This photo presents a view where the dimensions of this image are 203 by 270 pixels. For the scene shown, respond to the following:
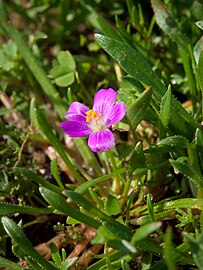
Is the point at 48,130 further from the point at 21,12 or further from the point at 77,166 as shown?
the point at 21,12

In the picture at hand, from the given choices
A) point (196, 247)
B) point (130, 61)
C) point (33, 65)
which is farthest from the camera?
point (33, 65)

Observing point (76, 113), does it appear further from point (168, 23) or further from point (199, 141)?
point (168, 23)

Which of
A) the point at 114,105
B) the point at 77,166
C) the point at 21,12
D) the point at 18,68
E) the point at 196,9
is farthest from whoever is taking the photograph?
the point at 21,12

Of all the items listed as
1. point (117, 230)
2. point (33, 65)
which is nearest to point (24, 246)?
point (117, 230)

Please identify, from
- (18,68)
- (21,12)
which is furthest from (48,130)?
(21,12)

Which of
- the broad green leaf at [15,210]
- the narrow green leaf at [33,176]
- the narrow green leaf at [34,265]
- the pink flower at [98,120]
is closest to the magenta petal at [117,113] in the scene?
the pink flower at [98,120]
